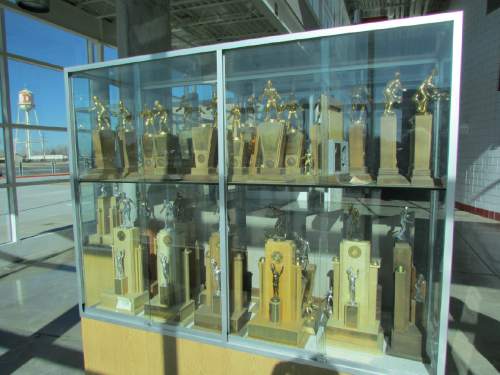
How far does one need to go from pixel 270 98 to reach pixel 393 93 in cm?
59

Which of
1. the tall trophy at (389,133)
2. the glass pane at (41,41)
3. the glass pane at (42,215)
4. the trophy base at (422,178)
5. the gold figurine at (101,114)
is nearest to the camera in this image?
the trophy base at (422,178)

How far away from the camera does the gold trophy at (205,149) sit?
1.78 meters

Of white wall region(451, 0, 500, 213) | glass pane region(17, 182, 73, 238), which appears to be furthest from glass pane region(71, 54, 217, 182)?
white wall region(451, 0, 500, 213)

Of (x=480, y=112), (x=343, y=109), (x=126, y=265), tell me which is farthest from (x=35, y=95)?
(x=480, y=112)

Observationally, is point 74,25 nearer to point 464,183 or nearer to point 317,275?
point 317,275

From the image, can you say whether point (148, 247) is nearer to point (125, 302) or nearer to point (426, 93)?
point (125, 302)

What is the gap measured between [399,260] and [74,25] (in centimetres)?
602

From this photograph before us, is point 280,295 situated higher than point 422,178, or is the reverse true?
point 422,178

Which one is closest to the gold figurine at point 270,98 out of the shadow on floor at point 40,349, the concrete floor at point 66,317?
the concrete floor at point 66,317

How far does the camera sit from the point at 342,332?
1.59 metres

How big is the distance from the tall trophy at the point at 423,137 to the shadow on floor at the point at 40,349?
2416 mm

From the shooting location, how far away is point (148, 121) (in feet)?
6.65

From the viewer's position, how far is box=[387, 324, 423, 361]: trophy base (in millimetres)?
1521

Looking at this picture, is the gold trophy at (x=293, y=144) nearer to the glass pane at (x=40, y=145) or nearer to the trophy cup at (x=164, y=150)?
the trophy cup at (x=164, y=150)
